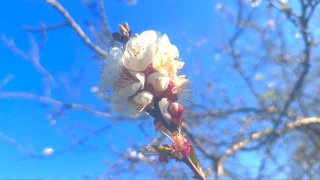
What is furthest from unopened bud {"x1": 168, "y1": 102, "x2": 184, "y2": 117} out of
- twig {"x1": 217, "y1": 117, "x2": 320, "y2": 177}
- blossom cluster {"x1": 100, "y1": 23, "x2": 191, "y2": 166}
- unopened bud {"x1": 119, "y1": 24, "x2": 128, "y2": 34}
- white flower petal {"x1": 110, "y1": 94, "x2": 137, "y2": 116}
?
twig {"x1": 217, "y1": 117, "x2": 320, "y2": 177}

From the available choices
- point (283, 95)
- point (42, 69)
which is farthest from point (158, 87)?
point (283, 95)

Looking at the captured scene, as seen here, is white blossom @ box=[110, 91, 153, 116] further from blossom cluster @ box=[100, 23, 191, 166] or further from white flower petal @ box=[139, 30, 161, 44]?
white flower petal @ box=[139, 30, 161, 44]

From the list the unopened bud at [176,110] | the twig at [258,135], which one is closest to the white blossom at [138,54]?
the unopened bud at [176,110]

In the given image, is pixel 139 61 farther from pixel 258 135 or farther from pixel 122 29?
pixel 258 135

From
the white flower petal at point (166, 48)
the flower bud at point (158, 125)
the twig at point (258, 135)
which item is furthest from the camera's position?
the twig at point (258, 135)

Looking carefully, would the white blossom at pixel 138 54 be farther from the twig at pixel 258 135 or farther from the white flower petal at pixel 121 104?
the twig at pixel 258 135

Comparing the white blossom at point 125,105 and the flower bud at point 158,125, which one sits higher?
the white blossom at point 125,105

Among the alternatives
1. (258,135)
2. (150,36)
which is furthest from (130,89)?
(258,135)

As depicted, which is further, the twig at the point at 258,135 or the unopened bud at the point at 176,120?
the twig at the point at 258,135
